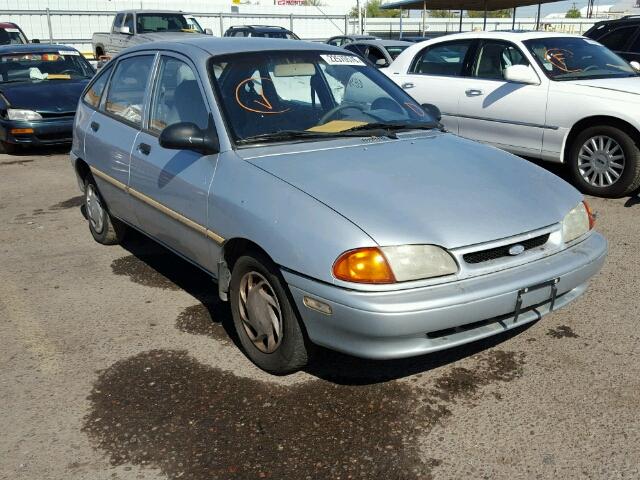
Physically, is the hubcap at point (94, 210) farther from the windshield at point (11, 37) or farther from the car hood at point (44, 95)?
the windshield at point (11, 37)

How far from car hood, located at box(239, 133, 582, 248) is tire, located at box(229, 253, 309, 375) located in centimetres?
43

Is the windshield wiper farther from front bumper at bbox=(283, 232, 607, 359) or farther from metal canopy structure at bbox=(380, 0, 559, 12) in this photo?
metal canopy structure at bbox=(380, 0, 559, 12)

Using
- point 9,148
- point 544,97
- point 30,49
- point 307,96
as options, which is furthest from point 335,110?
point 30,49

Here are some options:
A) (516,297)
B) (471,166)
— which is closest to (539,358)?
(516,297)

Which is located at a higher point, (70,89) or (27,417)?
(70,89)

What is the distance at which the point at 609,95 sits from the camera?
21.8 feet

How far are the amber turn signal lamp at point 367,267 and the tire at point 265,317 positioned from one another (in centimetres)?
42

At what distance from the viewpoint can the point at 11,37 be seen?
16438 mm

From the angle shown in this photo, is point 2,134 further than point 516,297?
Yes

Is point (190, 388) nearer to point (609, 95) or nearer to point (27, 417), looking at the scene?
point (27, 417)

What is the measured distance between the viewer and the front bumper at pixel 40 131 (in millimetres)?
9367

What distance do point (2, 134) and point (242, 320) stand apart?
763 centimetres

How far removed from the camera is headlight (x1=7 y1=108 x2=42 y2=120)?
30.8 feet

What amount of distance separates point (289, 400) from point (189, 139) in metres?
1.47
